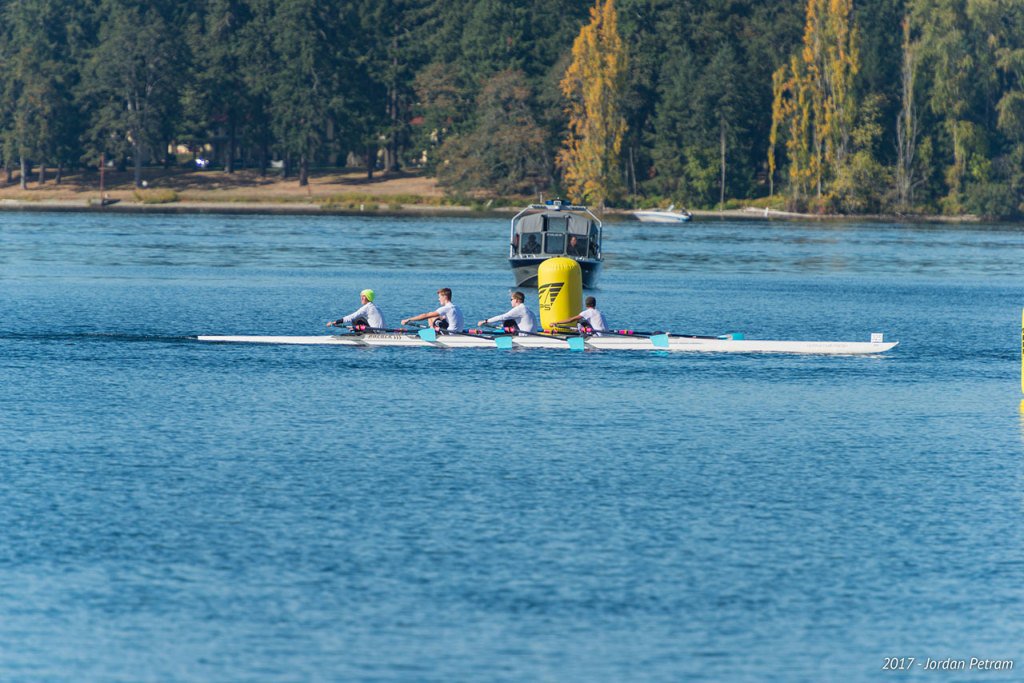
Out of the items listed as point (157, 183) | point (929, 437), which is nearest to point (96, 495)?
point (929, 437)

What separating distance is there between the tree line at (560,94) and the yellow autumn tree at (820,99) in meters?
0.20

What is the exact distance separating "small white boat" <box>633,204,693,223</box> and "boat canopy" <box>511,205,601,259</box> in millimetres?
71621

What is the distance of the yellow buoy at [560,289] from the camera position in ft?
147

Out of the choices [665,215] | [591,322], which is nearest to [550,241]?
[591,322]

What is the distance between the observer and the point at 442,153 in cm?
15125

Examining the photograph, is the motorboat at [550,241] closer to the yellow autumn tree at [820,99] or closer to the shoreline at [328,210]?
the yellow autumn tree at [820,99]

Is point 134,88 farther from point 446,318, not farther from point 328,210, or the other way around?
point 446,318

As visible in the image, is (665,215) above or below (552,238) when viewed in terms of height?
below

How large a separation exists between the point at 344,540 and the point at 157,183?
14813 cm

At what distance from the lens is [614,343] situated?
141 feet

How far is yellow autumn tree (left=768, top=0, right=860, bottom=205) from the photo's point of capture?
13012cm

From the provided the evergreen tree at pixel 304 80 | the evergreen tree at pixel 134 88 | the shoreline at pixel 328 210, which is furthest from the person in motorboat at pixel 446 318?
the evergreen tree at pixel 134 88

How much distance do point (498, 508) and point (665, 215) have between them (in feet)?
387

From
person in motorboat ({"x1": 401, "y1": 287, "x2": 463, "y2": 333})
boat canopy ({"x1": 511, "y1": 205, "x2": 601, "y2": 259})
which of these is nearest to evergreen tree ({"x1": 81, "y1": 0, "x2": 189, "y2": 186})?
boat canopy ({"x1": 511, "y1": 205, "x2": 601, "y2": 259})
